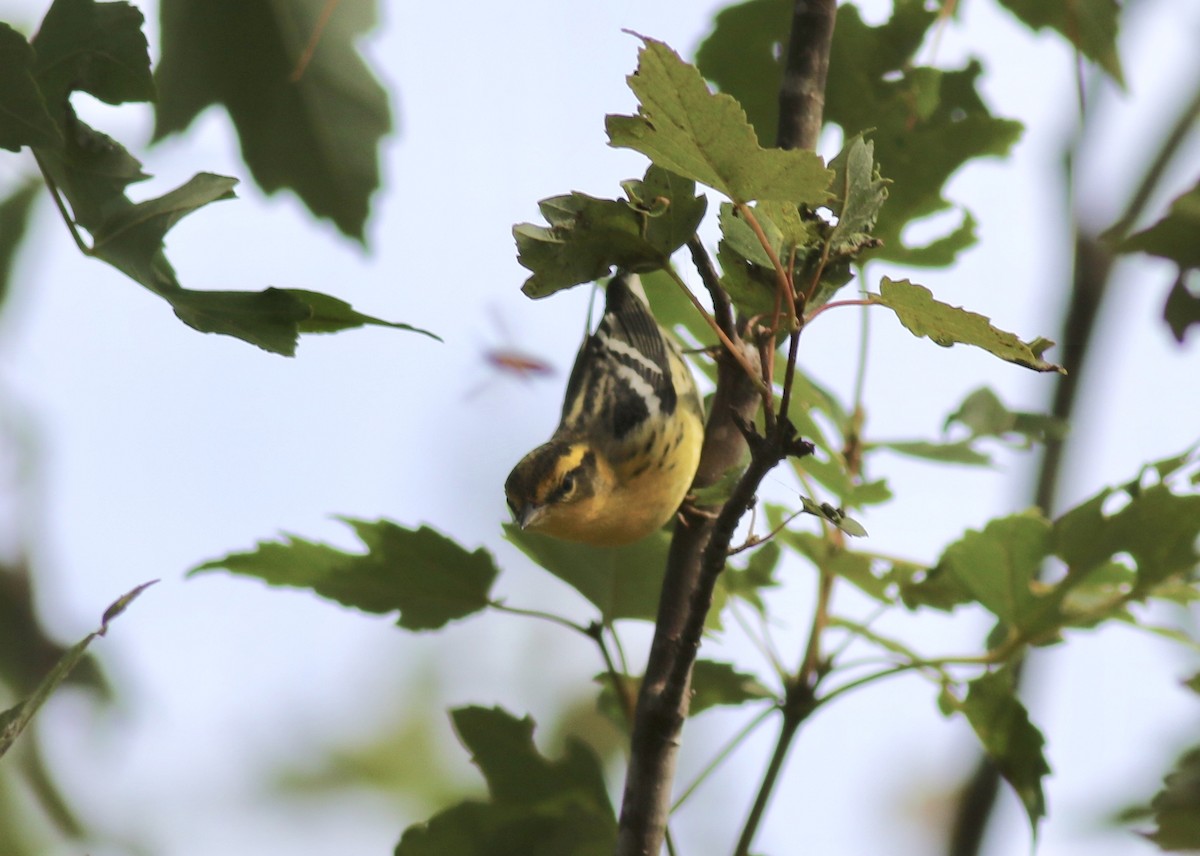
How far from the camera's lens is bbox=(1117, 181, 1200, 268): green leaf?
6.57 feet

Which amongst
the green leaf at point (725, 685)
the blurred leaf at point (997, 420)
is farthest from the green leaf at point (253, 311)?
the blurred leaf at point (997, 420)

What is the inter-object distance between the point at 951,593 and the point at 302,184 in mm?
1498

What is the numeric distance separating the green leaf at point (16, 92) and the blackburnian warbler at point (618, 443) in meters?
1.20

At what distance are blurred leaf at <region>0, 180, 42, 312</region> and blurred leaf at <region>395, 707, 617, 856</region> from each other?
75.2 inches

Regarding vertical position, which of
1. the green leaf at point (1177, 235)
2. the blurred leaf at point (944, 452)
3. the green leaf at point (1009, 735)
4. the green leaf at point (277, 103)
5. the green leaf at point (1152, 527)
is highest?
the green leaf at point (1177, 235)

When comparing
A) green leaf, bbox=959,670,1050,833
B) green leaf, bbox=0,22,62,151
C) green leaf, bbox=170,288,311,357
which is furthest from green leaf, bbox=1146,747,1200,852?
green leaf, bbox=0,22,62,151

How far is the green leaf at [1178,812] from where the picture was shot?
1.94 metres

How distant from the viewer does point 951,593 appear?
1998 millimetres

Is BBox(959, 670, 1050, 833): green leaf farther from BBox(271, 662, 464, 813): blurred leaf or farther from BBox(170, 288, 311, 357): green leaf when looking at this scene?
BBox(271, 662, 464, 813): blurred leaf

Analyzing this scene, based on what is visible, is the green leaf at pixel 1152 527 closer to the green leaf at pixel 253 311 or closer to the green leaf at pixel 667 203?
the green leaf at pixel 667 203

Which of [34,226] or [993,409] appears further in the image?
[34,226]

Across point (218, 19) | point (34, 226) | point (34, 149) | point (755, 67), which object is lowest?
point (34, 149)

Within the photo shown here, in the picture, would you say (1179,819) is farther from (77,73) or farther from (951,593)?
(77,73)

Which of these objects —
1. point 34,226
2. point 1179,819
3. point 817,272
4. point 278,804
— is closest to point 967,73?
point 817,272
